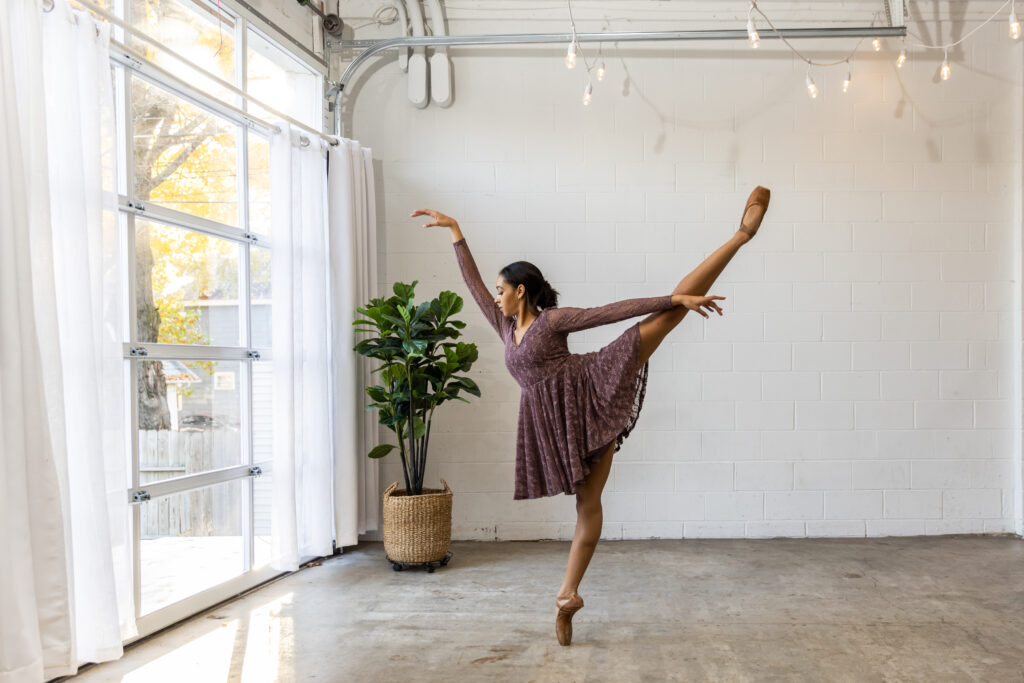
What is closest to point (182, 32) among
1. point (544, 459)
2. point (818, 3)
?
point (544, 459)

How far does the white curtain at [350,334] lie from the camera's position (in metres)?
4.46

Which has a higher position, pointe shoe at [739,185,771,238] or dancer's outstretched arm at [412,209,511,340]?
pointe shoe at [739,185,771,238]

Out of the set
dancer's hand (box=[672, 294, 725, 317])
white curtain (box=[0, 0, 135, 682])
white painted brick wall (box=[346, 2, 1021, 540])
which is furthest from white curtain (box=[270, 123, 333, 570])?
dancer's hand (box=[672, 294, 725, 317])

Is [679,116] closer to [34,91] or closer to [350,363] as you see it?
[350,363]

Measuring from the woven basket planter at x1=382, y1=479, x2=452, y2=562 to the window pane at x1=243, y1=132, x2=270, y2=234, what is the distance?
5.44ft

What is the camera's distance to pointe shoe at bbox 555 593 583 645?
9.73 ft

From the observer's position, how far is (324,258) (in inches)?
175

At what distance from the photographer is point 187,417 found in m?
3.53

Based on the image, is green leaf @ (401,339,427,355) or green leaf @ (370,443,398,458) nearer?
green leaf @ (401,339,427,355)

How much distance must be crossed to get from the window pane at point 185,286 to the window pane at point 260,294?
12 centimetres

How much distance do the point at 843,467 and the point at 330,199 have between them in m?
3.63

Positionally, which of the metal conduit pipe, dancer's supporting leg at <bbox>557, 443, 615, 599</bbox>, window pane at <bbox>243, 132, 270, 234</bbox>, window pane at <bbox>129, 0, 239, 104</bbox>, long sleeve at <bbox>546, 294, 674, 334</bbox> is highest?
the metal conduit pipe

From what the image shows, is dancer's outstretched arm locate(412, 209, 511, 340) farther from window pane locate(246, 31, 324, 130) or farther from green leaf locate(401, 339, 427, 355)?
window pane locate(246, 31, 324, 130)

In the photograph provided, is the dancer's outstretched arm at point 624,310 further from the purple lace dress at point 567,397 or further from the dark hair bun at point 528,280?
the dark hair bun at point 528,280
